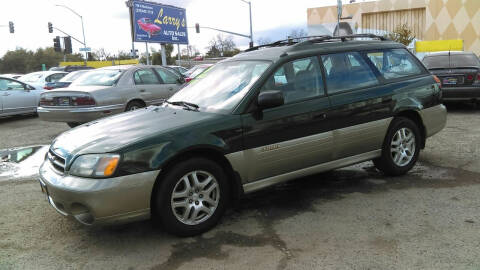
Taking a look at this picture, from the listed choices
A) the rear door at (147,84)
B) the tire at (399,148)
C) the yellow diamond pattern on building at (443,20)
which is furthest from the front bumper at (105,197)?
the yellow diamond pattern on building at (443,20)

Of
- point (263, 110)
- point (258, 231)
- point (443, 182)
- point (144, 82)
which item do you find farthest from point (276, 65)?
point (144, 82)

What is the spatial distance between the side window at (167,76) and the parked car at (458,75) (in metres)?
6.36

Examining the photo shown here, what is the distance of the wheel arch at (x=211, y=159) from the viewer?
3465 millimetres

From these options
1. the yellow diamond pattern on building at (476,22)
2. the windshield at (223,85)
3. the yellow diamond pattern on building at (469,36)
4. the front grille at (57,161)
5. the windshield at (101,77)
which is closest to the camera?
the front grille at (57,161)

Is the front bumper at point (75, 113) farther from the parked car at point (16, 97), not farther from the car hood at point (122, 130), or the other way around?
the car hood at point (122, 130)


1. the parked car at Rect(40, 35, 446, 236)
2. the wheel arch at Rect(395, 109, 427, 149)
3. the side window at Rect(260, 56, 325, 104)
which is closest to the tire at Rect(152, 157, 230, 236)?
the parked car at Rect(40, 35, 446, 236)

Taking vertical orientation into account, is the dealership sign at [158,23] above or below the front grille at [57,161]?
above

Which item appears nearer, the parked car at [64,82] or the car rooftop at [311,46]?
the car rooftop at [311,46]

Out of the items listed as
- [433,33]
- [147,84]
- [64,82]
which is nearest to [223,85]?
[147,84]

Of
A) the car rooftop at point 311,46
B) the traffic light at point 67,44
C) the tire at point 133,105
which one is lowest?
the tire at point 133,105

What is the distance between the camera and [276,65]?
4199 mm

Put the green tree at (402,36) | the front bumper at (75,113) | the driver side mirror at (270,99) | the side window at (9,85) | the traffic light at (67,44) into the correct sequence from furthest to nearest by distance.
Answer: the traffic light at (67,44)
the green tree at (402,36)
the side window at (9,85)
the front bumper at (75,113)
the driver side mirror at (270,99)

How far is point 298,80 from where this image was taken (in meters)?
4.30

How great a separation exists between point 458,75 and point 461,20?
26.9 m
